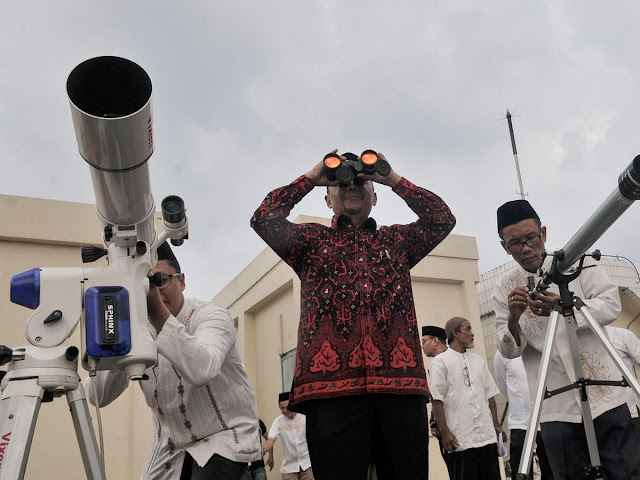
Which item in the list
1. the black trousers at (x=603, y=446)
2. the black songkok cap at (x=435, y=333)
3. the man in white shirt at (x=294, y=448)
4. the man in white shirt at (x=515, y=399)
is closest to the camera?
the black trousers at (x=603, y=446)

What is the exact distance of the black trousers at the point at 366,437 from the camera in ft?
6.97

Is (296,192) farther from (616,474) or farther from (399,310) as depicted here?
(616,474)

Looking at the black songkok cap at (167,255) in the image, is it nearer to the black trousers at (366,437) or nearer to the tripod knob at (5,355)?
the black trousers at (366,437)

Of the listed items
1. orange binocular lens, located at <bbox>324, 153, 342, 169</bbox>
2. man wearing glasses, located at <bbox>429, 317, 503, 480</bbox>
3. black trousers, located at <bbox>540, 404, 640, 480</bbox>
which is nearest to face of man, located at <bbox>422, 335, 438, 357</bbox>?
man wearing glasses, located at <bbox>429, 317, 503, 480</bbox>

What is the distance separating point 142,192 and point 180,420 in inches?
39.2

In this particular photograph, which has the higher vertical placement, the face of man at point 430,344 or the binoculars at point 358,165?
the face of man at point 430,344

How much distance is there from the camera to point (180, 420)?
8.00 feet

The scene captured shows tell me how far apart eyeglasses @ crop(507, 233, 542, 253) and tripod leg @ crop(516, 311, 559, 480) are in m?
0.49

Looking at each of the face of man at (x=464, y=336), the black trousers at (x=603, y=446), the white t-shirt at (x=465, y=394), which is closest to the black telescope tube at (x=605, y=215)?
the black trousers at (x=603, y=446)

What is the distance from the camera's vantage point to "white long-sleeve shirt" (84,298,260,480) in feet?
7.73

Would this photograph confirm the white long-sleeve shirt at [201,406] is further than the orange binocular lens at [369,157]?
No

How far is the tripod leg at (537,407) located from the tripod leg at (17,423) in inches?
60.2

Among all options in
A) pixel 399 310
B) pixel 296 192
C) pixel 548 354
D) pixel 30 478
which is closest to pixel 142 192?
pixel 296 192

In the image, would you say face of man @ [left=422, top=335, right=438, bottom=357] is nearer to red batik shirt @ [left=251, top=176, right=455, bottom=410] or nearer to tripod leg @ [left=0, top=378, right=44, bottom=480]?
red batik shirt @ [left=251, top=176, right=455, bottom=410]
